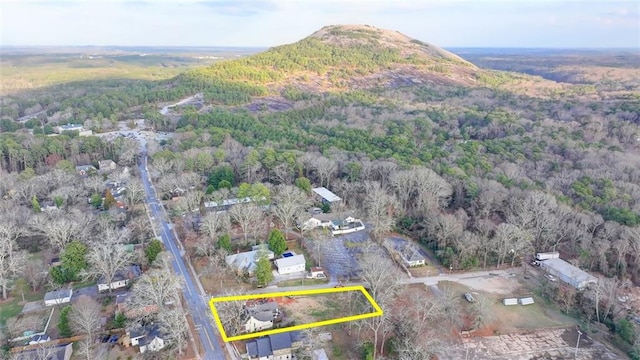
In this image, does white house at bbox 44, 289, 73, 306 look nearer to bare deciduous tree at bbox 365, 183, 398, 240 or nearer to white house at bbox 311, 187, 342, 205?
white house at bbox 311, 187, 342, 205

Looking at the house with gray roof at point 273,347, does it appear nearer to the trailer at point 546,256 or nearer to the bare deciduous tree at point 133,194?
the trailer at point 546,256

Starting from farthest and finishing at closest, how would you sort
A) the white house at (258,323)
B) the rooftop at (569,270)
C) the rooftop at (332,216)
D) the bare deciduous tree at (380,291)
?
the rooftop at (332,216) → the rooftop at (569,270) → the white house at (258,323) → the bare deciduous tree at (380,291)

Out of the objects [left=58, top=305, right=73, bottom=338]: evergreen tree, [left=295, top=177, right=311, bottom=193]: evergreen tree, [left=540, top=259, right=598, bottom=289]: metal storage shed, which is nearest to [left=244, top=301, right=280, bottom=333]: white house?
[left=58, top=305, right=73, bottom=338]: evergreen tree

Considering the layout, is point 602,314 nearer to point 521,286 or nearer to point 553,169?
point 521,286

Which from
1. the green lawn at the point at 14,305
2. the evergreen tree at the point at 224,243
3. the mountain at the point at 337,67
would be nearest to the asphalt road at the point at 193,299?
the evergreen tree at the point at 224,243

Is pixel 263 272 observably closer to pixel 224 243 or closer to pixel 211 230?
pixel 224 243
